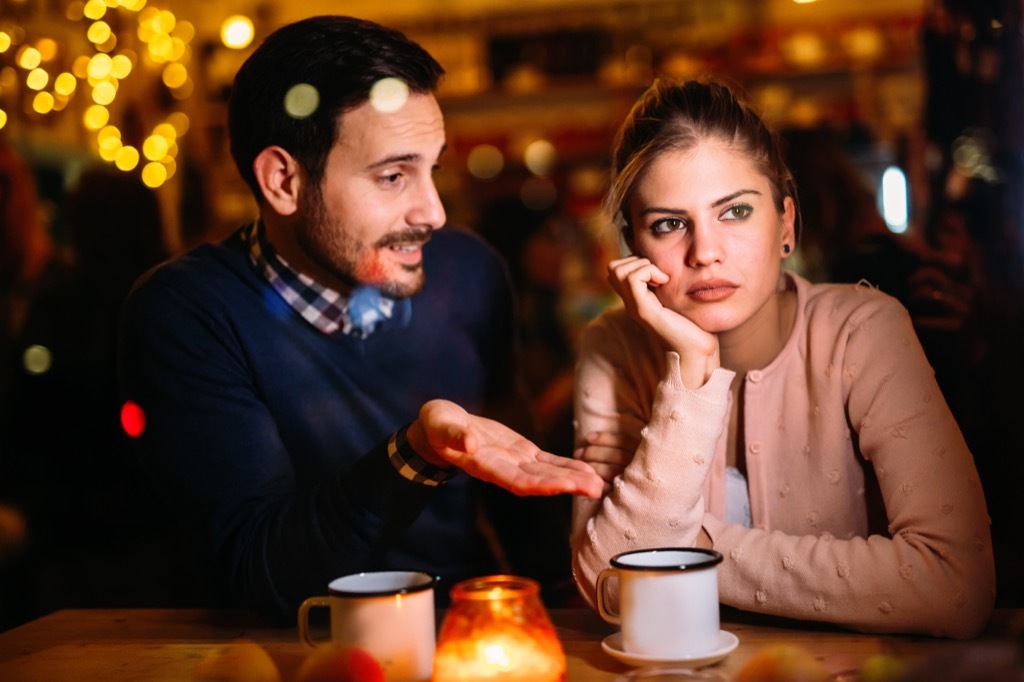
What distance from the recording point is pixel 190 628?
142 cm

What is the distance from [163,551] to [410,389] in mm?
818

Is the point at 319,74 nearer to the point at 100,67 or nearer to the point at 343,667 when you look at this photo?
the point at 343,667

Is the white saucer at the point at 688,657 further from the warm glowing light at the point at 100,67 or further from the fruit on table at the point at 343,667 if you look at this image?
the warm glowing light at the point at 100,67

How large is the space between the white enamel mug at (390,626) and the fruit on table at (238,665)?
176 mm

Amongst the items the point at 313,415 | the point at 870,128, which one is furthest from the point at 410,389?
the point at 870,128

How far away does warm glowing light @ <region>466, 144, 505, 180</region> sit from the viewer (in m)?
4.55

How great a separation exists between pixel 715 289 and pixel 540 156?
3.30 metres

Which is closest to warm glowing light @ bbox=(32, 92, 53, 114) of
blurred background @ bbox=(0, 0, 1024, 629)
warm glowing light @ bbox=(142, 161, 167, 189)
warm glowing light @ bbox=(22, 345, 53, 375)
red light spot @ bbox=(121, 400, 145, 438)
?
blurred background @ bbox=(0, 0, 1024, 629)

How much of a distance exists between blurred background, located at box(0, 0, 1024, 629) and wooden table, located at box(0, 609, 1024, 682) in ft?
1.29

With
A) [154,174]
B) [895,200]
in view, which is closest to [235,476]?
[895,200]

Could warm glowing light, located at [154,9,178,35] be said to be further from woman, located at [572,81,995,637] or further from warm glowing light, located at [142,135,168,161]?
woman, located at [572,81,995,637]

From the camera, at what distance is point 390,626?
3.43 feet

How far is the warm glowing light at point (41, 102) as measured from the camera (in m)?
3.03

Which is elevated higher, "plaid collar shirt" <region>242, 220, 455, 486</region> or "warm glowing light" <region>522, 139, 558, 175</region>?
"warm glowing light" <region>522, 139, 558, 175</region>
